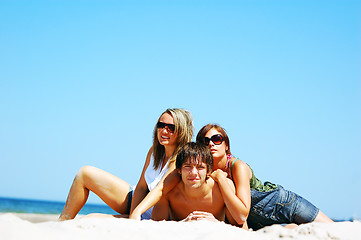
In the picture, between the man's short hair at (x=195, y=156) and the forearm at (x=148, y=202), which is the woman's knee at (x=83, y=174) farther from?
the man's short hair at (x=195, y=156)

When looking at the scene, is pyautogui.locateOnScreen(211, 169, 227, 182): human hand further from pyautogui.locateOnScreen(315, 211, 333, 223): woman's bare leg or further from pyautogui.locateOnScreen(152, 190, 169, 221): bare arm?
pyautogui.locateOnScreen(315, 211, 333, 223): woman's bare leg

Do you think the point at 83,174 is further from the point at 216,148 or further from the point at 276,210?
the point at 276,210

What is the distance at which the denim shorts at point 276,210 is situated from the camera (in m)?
5.02

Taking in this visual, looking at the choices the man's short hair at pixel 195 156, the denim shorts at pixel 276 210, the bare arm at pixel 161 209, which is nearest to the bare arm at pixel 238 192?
the man's short hair at pixel 195 156

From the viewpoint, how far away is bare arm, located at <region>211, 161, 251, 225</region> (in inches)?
172

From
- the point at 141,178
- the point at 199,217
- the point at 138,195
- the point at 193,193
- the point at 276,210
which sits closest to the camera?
the point at 199,217

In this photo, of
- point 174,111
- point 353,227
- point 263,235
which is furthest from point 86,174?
point 353,227

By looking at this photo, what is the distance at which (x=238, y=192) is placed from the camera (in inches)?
181

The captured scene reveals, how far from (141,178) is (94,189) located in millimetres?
647

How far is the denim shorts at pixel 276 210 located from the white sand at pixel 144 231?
4.28ft

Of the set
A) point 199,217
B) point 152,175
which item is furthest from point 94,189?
point 199,217

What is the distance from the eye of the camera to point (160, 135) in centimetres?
528

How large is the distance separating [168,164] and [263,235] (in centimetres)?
210

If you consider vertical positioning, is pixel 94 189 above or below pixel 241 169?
below
